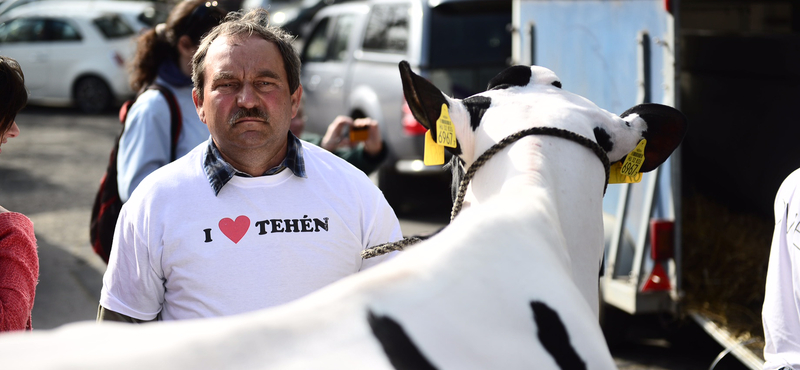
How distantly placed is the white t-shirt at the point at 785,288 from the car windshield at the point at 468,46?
15.2 feet

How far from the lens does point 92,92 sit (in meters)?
13.3

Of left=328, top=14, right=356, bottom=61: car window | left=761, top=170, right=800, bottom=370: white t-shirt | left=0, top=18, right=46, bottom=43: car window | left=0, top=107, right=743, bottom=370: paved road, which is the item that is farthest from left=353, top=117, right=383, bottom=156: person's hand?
left=0, top=18, right=46, bottom=43: car window

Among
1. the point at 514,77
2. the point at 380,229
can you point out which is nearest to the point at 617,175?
the point at 514,77

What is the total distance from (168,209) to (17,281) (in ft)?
1.31

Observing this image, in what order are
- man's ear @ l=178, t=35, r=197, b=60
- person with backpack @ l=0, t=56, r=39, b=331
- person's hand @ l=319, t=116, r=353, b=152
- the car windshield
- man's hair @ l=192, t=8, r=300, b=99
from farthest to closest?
the car windshield
person's hand @ l=319, t=116, r=353, b=152
man's ear @ l=178, t=35, r=197, b=60
man's hair @ l=192, t=8, r=300, b=99
person with backpack @ l=0, t=56, r=39, b=331

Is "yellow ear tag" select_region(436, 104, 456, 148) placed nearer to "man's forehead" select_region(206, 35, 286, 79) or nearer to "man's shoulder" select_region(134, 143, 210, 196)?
"man's forehead" select_region(206, 35, 286, 79)

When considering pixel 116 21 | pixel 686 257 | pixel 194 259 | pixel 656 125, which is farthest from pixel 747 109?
pixel 116 21

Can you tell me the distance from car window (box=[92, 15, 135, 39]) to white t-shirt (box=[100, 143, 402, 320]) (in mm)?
11984

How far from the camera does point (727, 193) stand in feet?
18.6

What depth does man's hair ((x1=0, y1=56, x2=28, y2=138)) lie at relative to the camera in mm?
2000

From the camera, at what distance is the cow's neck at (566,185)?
1690 millimetres

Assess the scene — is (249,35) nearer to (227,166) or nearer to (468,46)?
(227,166)

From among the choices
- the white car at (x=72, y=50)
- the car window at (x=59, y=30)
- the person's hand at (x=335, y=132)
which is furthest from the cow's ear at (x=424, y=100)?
the car window at (x=59, y=30)

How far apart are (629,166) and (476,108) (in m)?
0.48
